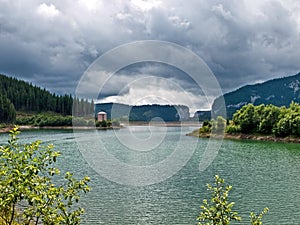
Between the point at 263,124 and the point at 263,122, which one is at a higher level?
the point at 263,122

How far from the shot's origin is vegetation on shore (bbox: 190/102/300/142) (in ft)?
316

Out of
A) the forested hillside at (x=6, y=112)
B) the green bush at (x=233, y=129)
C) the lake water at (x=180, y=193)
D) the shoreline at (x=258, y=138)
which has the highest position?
the forested hillside at (x=6, y=112)

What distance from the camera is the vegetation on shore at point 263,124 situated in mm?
96250

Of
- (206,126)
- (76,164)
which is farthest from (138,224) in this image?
(206,126)

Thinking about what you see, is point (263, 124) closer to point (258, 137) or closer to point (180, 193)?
point (258, 137)

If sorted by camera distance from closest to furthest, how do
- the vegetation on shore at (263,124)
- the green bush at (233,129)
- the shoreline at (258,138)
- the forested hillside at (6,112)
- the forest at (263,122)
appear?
the shoreline at (258,138)
the vegetation on shore at (263,124)
the forest at (263,122)
the green bush at (233,129)
the forested hillside at (6,112)

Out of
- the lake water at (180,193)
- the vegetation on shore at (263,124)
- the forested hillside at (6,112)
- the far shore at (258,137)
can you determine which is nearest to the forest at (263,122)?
the vegetation on shore at (263,124)

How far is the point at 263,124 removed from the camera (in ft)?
344

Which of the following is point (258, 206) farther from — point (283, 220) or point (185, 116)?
point (185, 116)

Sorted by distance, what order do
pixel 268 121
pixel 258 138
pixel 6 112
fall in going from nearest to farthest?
pixel 258 138, pixel 268 121, pixel 6 112

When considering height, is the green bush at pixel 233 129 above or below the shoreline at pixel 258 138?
above

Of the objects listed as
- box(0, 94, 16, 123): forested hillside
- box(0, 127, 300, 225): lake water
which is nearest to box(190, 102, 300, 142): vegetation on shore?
box(0, 127, 300, 225): lake water

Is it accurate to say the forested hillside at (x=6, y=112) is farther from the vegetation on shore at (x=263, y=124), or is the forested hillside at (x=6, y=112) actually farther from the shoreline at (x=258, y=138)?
the shoreline at (x=258, y=138)

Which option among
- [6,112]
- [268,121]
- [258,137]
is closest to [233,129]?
[258,137]
